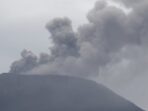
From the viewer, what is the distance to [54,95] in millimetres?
82500

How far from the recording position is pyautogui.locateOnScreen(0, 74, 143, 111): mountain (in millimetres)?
77312

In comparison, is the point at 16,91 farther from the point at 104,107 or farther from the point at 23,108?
the point at 104,107

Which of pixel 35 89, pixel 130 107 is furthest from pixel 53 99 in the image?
pixel 130 107

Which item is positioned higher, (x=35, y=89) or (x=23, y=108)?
(x=35, y=89)

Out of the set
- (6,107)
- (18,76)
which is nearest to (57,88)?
(18,76)

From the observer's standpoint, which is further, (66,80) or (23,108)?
(66,80)

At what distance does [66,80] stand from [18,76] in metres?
10.5

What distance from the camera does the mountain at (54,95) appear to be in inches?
3044

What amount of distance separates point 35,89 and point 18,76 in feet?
16.2

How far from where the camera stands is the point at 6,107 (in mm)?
75250

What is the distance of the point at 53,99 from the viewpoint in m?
80.8

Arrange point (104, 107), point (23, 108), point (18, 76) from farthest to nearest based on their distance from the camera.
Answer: point (18, 76)
point (104, 107)
point (23, 108)

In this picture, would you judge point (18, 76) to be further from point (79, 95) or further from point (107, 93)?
point (107, 93)

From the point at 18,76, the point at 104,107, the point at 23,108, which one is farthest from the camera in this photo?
the point at 18,76
